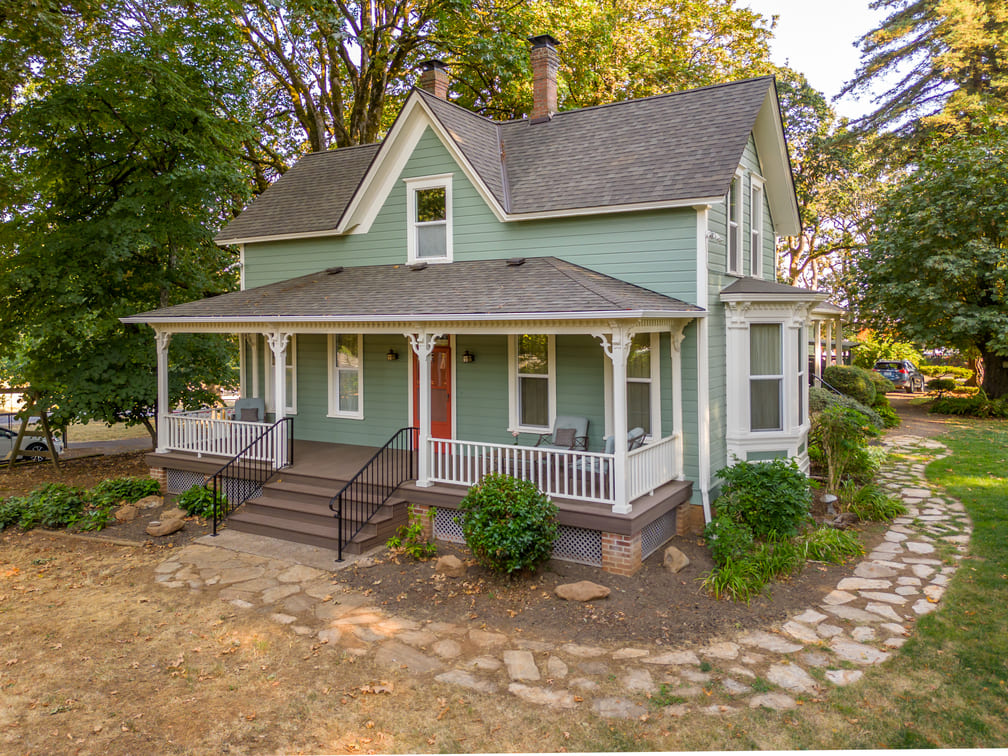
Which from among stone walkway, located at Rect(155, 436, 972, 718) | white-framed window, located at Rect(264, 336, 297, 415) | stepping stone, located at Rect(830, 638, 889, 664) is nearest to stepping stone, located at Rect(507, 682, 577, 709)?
stone walkway, located at Rect(155, 436, 972, 718)

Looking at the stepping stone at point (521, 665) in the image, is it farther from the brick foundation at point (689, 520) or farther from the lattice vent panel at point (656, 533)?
the brick foundation at point (689, 520)

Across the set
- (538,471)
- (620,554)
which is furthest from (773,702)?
(538,471)

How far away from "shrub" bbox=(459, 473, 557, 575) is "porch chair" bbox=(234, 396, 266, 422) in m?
7.07

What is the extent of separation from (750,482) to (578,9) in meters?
15.7

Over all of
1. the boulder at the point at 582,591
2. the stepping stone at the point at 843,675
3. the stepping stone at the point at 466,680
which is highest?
the boulder at the point at 582,591

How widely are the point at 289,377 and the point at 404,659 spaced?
355 inches

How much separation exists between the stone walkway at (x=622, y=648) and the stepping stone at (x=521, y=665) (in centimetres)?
1

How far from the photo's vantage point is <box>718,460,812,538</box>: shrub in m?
9.11

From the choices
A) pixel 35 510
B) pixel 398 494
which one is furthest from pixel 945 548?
pixel 35 510

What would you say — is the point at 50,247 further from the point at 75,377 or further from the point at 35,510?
the point at 35,510

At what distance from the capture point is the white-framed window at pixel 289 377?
45.5 ft

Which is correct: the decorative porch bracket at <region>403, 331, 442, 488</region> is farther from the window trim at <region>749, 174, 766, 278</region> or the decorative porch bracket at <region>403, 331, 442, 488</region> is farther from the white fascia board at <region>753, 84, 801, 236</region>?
the white fascia board at <region>753, 84, 801, 236</region>

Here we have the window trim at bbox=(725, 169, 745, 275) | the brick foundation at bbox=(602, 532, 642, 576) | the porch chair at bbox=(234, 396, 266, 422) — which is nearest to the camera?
the brick foundation at bbox=(602, 532, 642, 576)

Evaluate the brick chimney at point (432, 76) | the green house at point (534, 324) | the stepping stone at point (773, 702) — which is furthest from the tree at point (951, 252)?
the stepping stone at point (773, 702)
